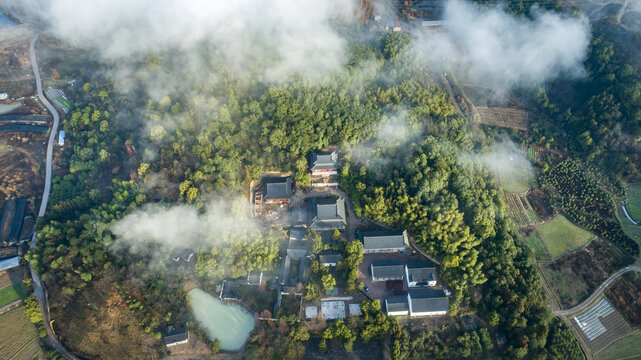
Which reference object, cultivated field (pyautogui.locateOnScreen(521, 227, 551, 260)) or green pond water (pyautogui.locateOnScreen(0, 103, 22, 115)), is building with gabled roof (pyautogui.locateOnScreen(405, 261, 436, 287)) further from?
green pond water (pyautogui.locateOnScreen(0, 103, 22, 115))

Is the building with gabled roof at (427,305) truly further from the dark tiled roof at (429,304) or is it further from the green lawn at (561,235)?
the green lawn at (561,235)

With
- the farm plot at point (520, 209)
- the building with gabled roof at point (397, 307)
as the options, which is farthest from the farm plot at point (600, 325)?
the building with gabled roof at point (397, 307)

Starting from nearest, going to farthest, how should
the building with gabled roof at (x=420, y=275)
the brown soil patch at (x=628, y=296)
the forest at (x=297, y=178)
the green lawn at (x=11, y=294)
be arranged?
the forest at (x=297, y=178), the green lawn at (x=11, y=294), the building with gabled roof at (x=420, y=275), the brown soil patch at (x=628, y=296)

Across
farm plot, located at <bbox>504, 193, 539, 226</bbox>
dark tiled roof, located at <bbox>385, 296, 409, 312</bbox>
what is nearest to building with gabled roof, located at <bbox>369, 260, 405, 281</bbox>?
dark tiled roof, located at <bbox>385, 296, 409, 312</bbox>

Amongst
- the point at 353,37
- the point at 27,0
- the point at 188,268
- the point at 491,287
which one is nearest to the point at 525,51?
the point at 353,37

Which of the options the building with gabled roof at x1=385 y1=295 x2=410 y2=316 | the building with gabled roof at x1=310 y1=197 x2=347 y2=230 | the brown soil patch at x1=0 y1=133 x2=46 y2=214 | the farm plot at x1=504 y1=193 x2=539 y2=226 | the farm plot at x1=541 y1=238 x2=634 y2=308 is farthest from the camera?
the brown soil patch at x1=0 y1=133 x2=46 y2=214

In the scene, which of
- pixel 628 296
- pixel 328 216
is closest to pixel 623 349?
pixel 628 296
